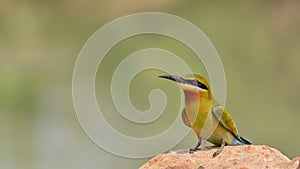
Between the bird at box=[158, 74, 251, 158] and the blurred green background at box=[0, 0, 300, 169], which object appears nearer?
the bird at box=[158, 74, 251, 158]

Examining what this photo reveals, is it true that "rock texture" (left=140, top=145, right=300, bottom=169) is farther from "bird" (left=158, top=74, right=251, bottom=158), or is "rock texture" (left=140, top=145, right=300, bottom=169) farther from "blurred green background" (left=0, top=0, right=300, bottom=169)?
"blurred green background" (left=0, top=0, right=300, bottom=169)

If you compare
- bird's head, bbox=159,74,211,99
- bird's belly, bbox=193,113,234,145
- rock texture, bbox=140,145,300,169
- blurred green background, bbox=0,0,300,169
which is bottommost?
rock texture, bbox=140,145,300,169

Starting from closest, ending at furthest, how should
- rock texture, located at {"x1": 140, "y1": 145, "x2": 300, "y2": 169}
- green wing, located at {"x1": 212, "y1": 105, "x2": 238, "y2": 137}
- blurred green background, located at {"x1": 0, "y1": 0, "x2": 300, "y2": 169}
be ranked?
rock texture, located at {"x1": 140, "y1": 145, "x2": 300, "y2": 169}
green wing, located at {"x1": 212, "y1": 105, "x2": 238, "y2": 137}
blurred green background, located at {"x1": 0, "y1": 0, "x2": 300, "y2": 169}

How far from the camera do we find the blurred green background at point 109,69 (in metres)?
2.42

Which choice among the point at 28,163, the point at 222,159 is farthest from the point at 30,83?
the point at 222,159

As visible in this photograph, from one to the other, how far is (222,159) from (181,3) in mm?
1846

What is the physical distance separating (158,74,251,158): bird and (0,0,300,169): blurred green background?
1023 mm

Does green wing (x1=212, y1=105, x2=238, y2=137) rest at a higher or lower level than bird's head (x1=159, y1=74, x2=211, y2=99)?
lower

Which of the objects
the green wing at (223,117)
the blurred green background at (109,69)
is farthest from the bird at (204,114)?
the blurred green background at (109,69)

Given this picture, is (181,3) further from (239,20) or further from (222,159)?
(222,159)

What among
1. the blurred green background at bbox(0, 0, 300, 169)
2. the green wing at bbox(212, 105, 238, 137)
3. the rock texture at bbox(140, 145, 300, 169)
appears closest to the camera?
the rock texture at bbox(140, 145, 300, 169)

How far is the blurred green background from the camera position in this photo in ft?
7.95

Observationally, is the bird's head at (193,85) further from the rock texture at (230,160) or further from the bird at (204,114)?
the rock texture at (230,160)

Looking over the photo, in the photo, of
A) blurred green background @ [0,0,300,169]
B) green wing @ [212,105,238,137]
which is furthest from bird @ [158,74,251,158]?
blurred green background @ [0,0,300,169]
